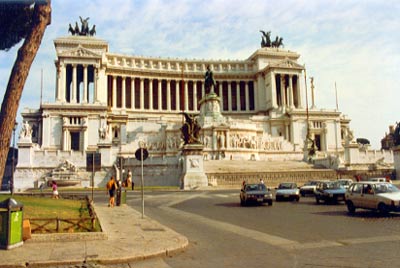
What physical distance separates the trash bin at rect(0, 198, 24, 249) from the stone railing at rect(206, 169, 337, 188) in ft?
106

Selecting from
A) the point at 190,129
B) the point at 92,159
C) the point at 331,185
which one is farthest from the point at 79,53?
the point at 331,185

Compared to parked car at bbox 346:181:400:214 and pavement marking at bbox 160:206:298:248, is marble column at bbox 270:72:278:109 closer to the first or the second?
parked car at bbox 346:181:400:214

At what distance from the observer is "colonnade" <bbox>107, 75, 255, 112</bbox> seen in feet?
312

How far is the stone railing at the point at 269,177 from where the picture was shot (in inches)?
1705

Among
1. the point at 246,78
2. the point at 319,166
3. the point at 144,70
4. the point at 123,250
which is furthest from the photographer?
the point at 246,78

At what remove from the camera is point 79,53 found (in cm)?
8494

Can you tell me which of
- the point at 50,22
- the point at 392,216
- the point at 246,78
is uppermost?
the point at 246,78

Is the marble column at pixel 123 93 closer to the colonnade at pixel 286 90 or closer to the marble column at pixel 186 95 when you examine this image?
the marble column at pixel 186 95

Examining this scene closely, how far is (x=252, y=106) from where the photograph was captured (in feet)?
340

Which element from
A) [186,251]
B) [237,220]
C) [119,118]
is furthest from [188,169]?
[119,118]

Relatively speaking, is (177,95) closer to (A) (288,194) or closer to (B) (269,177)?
→ (B) (269,177)

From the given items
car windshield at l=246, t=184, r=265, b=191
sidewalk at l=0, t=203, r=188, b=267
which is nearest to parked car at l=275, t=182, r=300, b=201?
car windshield at l=246, t=184, r=265, b=191

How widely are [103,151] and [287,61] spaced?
198ft

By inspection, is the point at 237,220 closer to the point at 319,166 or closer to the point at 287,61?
the point at 319,166
